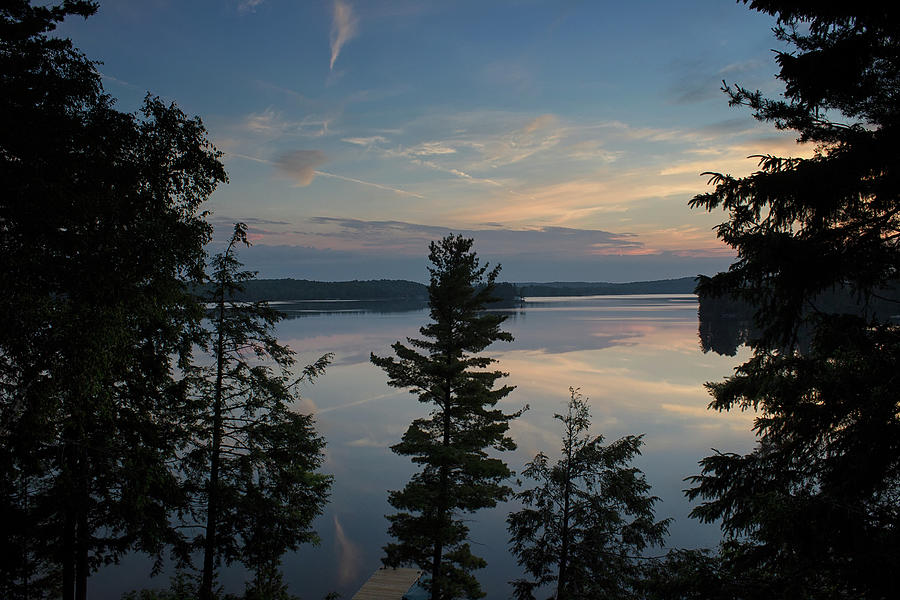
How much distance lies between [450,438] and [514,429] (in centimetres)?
2329

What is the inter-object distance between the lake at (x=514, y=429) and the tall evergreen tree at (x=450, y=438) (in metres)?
6.48

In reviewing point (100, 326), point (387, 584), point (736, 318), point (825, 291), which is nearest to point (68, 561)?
point (100, 326)

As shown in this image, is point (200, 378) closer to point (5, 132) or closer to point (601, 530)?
point (5, 132)

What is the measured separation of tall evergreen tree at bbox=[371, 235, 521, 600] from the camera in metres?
16.3

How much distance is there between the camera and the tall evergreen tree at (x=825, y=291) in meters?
5.26

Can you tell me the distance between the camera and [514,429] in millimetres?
39562

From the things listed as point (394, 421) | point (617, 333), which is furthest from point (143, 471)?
point (617, 333)

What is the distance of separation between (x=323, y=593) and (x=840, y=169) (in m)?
22.9

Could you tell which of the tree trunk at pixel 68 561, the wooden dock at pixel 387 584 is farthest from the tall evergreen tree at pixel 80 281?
the wooden dock at pixel 387 584

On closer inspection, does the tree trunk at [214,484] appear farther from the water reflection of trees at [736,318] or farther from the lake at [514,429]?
the water reflection of trees at [736,318]

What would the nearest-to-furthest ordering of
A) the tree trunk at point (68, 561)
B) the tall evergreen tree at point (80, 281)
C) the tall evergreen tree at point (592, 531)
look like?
1. the tall evergreen tree at point (80, 281)
2. the tree trunk at point (68, 561)
3. the tall evergreen tree at point (592, 531)

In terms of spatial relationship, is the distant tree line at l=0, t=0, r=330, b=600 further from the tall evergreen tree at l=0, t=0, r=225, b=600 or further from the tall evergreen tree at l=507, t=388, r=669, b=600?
the tall evergreen tree at l=507, t=388, r=669, b=600

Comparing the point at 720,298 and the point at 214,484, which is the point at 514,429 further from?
the point at 720,298

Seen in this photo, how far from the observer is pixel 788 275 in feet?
19.2
